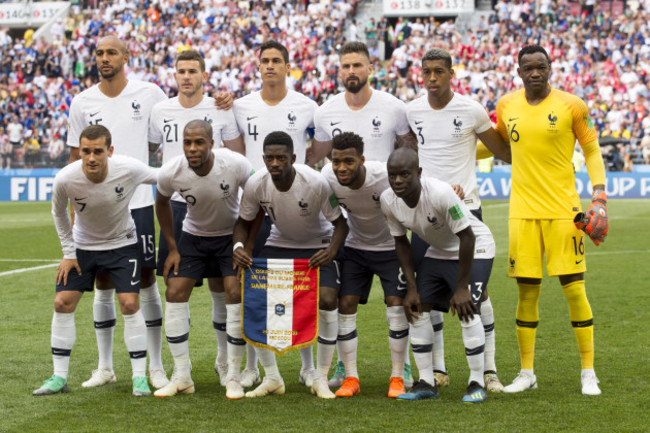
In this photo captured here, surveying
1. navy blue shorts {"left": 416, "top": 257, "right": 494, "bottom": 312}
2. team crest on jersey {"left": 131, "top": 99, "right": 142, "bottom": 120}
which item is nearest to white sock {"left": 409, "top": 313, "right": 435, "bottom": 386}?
navy blue shorts {"left": 416, "top": 257, "right": 494, "bottom": 312}

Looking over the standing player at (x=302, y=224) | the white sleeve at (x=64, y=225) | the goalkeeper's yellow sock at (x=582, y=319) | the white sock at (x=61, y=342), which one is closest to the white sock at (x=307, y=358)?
the standing player at (x=302, y=224)

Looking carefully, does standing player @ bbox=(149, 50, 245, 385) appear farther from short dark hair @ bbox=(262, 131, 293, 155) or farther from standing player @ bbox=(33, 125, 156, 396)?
short dark hair @ bbox=(262, 131, 293, 155)

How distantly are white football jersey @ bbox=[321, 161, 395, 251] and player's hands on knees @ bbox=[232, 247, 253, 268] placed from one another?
0.75 meters

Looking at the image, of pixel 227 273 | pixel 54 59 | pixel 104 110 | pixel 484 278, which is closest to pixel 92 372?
pixel 227 273

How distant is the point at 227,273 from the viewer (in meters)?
6.83

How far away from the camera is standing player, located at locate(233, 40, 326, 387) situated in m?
7.28

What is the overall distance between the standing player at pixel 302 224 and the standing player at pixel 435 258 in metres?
0.48

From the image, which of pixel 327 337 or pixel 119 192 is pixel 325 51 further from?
pixel 327 337

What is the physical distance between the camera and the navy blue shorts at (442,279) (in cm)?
640

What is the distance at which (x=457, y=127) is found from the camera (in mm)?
6836

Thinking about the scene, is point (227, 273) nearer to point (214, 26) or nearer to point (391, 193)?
point (391, 193)

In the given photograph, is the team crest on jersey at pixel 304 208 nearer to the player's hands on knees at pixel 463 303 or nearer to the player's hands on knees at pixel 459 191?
the player's hands on knees at pixel 459 191

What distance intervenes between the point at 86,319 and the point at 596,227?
18.2ft

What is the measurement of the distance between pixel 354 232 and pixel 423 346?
1.00m
